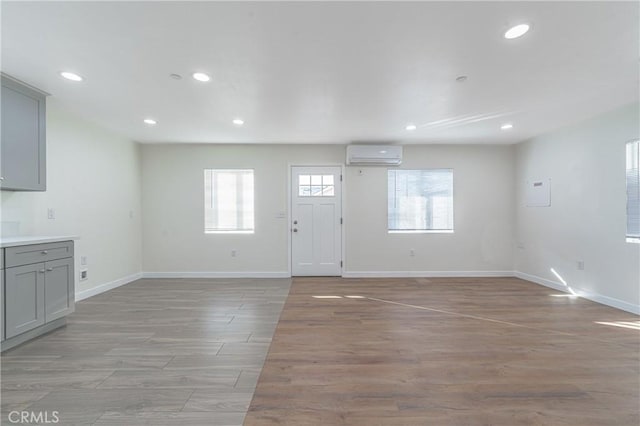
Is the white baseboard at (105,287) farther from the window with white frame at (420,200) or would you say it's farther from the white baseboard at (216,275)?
the window with white frame at (420,200)

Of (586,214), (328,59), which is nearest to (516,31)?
(328,59)

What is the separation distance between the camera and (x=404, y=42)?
2117mm

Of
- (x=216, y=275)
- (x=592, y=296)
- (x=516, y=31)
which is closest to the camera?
(x=516, y=31)

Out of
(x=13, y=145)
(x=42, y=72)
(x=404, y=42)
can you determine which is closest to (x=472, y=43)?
(x=404, y=42)

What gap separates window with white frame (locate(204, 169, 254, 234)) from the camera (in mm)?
5430

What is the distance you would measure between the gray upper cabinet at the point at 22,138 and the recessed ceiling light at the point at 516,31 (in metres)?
4.26

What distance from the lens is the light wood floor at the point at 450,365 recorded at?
1.72 metres

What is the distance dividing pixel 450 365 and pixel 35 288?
369 cm

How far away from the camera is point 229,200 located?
5453 mm

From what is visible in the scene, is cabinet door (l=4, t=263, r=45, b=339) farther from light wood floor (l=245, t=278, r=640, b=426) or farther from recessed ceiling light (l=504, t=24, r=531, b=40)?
recessed ceiling light (l=504, t=24, r=531, b=40)

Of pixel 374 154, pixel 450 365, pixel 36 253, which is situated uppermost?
pixel 374 154

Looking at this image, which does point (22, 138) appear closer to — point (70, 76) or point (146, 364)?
point (70, 76)

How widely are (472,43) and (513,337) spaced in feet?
8.57

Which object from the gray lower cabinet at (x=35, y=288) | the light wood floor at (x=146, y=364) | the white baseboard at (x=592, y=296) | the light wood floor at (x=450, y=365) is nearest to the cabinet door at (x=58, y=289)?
the gray lower cabinet at (x=35, y=288)
